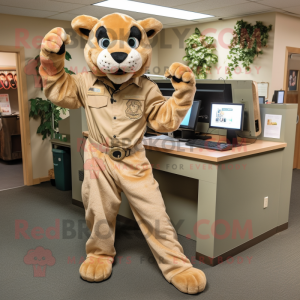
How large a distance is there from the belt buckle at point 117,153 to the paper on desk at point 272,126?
4.86ft

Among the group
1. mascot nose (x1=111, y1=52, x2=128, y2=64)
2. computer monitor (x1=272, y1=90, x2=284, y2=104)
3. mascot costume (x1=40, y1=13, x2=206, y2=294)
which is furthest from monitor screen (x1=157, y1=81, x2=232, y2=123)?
computer monitor (x1=272, y1=90, x2=284, y2=104)

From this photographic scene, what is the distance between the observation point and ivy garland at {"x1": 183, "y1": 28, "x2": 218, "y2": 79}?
5344 millimetres

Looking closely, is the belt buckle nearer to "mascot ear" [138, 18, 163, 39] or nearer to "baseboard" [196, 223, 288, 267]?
"mascot ear" [138, 18, 163, 39]

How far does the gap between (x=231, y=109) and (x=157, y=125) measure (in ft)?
2.59

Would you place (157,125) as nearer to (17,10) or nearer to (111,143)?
(111,143)

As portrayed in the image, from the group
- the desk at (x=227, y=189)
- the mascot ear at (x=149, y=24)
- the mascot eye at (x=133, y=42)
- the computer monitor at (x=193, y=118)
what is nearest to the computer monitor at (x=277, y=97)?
the desk at (x=227, y=189)

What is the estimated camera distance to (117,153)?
92.1 inches

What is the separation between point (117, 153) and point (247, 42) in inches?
132

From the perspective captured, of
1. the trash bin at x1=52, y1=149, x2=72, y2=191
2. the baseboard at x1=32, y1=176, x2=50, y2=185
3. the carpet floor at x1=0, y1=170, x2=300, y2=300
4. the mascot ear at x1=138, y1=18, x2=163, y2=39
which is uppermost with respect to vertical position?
the mascot ear at x1=138, y1=18, x2=163, y2=39

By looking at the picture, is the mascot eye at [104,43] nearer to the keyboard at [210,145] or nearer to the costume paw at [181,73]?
the costume paw at [181,73]

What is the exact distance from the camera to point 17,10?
413 cm

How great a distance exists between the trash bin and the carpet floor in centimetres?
93

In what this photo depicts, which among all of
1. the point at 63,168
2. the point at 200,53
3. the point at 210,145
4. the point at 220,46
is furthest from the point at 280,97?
the point at 63,168

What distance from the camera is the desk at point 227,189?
251 cm
